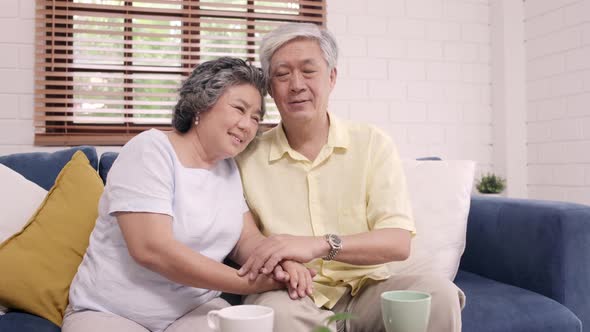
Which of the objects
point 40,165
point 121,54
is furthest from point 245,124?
point 121,54

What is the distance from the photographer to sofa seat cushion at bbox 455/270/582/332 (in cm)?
158

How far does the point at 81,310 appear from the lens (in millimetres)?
1355

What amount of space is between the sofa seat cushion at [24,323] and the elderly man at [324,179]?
2.03 feet

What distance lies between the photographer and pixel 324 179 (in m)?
1.60

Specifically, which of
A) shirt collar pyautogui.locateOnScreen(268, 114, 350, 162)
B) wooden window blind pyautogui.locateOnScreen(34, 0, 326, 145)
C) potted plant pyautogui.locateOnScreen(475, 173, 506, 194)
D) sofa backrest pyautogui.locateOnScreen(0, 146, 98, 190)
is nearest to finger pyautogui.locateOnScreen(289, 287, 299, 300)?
shirt collar pyautogui.locateOnScreen(268, 114, 350, 162)

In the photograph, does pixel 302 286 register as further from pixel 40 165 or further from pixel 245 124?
pixel 40 165

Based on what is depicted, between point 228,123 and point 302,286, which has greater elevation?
point 228,123

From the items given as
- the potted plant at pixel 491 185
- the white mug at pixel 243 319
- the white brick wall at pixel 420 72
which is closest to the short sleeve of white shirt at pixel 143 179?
the white mug at pixel 243 319

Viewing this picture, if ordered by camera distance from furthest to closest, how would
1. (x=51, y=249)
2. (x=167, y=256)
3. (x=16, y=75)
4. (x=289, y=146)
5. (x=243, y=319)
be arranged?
(x=16, y=75)
(x=289, y=146)
(x=51, y=249)
(x=167, y=256)
(x=243, y=319)

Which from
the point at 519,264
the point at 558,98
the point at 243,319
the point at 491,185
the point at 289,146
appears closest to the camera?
the point at 243,319

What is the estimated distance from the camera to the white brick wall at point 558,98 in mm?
3207

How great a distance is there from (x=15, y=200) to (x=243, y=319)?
114 cm

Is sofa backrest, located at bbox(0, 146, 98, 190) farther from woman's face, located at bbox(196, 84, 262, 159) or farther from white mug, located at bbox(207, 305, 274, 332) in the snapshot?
white mug, located at bbox(207, 305, 274, 332)

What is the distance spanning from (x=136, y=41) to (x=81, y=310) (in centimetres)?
213
